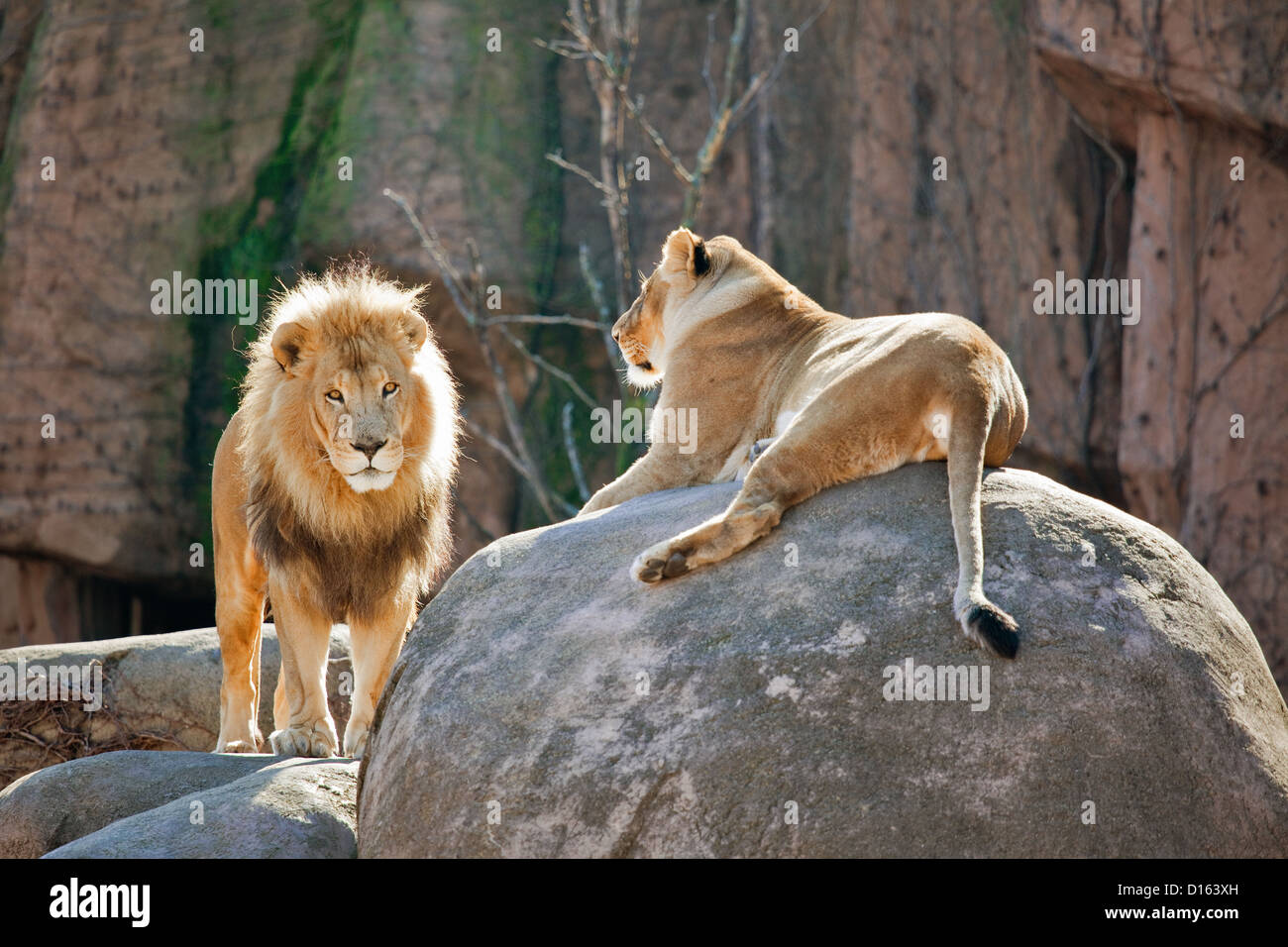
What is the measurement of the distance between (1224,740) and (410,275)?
331 inches

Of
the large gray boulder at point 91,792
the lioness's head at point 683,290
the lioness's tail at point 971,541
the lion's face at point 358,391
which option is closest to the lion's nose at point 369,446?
the lion's face at point 358,391

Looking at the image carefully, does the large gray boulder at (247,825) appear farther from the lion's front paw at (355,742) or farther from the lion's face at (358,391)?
the lion's face at (358,391)

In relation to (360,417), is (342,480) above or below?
below

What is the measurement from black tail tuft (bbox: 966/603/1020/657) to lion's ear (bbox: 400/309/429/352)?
2478mm

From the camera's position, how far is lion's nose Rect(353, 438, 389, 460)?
15.8 ft

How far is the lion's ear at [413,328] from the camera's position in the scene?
5129 mm

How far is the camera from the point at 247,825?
3.88 m

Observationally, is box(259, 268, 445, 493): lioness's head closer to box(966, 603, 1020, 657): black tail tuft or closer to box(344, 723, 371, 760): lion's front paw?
box(344, 723, 371, 760): lion's front paw

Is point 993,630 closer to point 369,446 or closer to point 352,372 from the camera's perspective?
point 369,446

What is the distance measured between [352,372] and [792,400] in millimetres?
1506

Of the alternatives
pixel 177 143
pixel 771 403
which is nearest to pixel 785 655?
pixel 771 403

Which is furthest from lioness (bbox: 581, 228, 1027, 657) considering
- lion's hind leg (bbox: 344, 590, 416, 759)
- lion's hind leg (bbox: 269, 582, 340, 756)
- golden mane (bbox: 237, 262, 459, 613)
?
lion's hind leg (bbox: 269, 582, 340, 756)

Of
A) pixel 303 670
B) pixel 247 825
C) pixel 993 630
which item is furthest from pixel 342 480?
pixel 993 630
